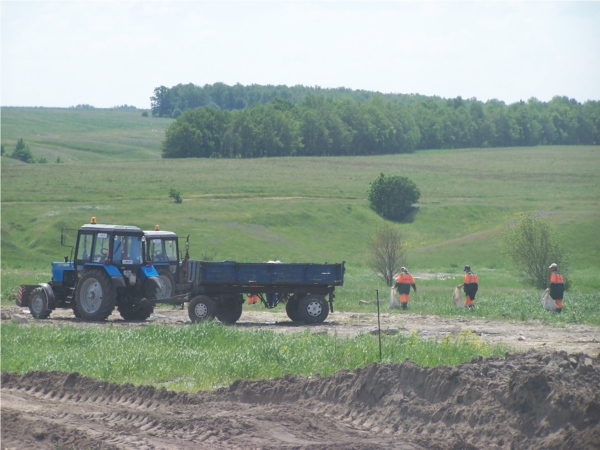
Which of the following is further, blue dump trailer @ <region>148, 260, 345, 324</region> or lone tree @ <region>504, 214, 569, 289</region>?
lone tree @ <region>504, 214, 569, 289</region>

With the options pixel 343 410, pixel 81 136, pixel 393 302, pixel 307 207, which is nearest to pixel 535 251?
pixel 393 302

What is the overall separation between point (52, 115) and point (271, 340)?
198 meters

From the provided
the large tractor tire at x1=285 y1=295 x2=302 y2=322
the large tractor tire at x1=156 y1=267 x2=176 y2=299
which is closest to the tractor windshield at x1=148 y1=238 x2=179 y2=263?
the large tractor tire at x1=156 y1=267 x2=176 y2=299

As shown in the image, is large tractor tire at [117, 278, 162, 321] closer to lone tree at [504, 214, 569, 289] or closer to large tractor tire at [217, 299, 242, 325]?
large tractor tire at [217, 299, 242, 325]

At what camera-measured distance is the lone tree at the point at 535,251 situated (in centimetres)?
3416

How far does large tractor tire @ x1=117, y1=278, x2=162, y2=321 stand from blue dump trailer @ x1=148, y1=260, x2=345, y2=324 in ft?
1.01

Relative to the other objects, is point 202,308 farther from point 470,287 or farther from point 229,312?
point 470,287

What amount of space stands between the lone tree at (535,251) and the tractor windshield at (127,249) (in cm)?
2018

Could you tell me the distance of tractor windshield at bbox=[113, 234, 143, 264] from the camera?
20281 millimetres

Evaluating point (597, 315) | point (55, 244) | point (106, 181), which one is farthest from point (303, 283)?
point (106, 181)

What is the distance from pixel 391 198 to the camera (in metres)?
75.1

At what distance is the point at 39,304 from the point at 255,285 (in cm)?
618

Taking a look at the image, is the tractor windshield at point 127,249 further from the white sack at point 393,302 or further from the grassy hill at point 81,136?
the grassy hill at point 81,136

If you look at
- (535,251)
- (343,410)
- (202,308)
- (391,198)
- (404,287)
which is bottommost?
(343,410)
